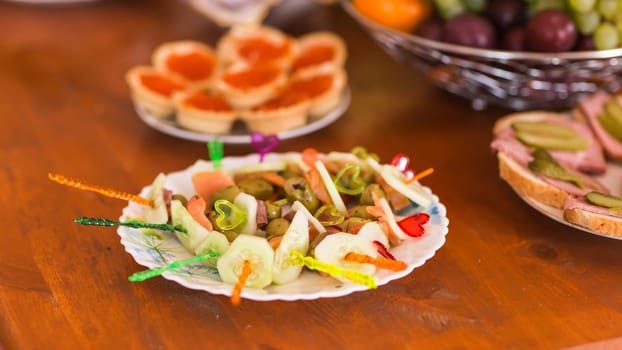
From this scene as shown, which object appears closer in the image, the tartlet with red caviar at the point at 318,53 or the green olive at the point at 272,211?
the green olive at the point at 272,211

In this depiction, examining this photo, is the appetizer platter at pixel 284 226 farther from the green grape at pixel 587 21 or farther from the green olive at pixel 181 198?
the green grape at pixel 587 21

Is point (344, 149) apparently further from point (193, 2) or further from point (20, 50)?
point (20, 50)

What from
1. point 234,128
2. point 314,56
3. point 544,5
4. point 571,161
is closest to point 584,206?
point 571,161

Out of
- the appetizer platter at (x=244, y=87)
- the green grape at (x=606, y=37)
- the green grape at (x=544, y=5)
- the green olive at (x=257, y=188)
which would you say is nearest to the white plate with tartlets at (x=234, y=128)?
the appetizer platter at (x=244, y=87)

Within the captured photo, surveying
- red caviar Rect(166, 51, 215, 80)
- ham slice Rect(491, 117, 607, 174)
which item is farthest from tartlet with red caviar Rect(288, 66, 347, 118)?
ham slice Rect(491, 117, 607, 174)

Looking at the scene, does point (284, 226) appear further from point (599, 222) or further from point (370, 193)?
point (599, 222)

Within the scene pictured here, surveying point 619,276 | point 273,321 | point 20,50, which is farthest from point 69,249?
point 20,50
